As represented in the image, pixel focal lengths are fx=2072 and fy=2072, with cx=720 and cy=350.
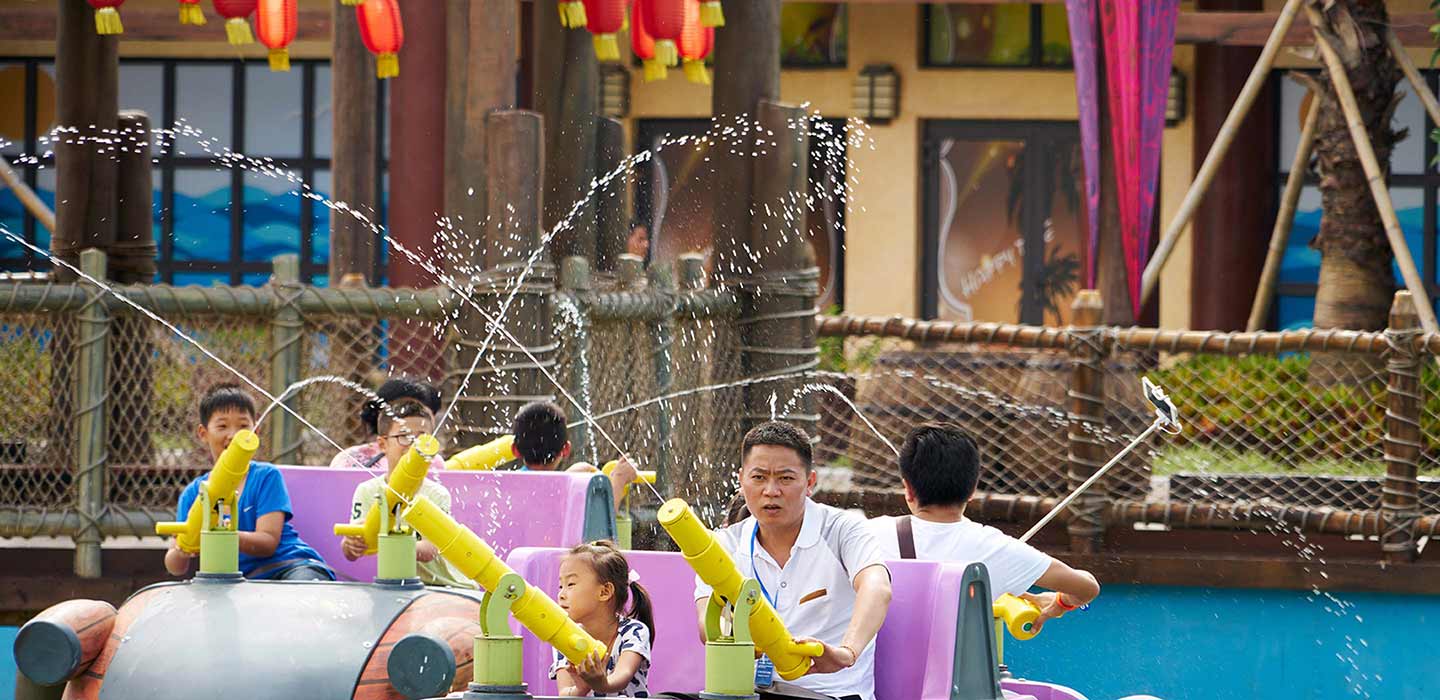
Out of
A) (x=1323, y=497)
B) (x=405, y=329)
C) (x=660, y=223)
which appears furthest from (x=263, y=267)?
(x=1323, y=497)

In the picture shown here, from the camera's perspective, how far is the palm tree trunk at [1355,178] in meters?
11.4

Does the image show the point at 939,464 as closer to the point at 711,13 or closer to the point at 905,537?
the point at 905,537

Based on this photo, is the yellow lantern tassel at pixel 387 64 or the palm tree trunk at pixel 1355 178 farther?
the palm tree trunk at pixel 1355 178

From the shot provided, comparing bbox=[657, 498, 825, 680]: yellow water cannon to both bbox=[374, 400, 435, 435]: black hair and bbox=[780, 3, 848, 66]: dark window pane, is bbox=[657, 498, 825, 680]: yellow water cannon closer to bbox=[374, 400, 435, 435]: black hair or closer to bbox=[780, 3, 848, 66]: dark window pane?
bbox=[374, 400, 435, 435]: black hair

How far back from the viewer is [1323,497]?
9.32 metres

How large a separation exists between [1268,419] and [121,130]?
224 inches

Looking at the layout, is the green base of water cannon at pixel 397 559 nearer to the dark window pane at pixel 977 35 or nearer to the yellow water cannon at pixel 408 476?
the yellow water cannon at pixel 408 476

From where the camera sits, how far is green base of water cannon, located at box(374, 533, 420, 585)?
17.1 ft

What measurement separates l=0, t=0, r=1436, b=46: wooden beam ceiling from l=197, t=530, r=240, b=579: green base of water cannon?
28.9 feet

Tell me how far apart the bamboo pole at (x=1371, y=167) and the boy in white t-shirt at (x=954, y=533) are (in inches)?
236

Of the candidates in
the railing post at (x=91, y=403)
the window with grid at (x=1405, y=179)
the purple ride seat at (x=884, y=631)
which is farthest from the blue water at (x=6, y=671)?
the window with grid at (x=1405, y=179)

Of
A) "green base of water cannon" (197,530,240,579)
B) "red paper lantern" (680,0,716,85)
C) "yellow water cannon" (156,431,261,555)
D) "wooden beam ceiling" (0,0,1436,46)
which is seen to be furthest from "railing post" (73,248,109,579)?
"wooden beam ceiling" (0,0,1436,46)

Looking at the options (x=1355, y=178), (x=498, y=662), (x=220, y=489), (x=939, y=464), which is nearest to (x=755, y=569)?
(x=939, y=464)

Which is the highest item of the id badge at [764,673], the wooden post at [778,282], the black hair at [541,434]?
the wooden post at [778,282]
